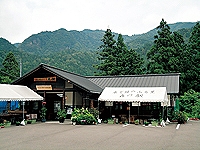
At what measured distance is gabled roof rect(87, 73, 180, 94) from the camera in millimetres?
17828

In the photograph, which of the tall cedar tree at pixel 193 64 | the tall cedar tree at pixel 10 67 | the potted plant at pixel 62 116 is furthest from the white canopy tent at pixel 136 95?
the tall cedar tree at pixel 10 67

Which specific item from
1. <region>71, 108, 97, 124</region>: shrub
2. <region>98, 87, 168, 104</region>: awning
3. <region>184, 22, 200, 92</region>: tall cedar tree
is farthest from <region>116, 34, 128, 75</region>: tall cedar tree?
<region>71, 108, 97, 124</region>: shrub

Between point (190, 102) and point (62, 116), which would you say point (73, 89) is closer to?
point (62, 116)

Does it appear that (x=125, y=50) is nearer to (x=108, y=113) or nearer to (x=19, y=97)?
(x=108, y=113)

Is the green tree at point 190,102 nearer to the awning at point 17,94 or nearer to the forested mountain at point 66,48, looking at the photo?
the awning at point 17,94

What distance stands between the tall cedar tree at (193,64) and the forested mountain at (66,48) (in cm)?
1415

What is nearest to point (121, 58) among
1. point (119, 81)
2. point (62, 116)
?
point (119, 81)

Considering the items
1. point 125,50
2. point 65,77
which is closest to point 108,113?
point 65,77

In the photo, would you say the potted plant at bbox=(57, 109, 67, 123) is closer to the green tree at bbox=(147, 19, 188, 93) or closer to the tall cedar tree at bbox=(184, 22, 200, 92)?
the green tree at bbox=(147, 19, 188, 93)

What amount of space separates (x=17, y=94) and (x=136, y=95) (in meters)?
7.12

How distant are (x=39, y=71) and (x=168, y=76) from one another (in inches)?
369

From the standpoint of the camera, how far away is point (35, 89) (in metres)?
18.1

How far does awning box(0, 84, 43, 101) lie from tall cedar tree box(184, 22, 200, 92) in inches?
634

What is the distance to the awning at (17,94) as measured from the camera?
14.5 m
